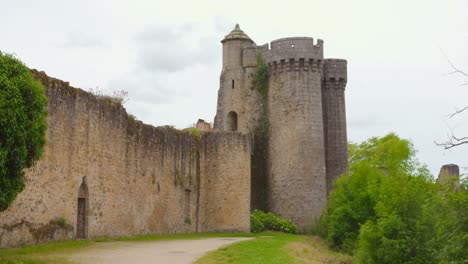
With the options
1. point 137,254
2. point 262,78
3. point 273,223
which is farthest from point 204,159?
point 137,254

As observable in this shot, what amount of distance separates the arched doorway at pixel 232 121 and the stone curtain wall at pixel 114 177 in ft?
29.8

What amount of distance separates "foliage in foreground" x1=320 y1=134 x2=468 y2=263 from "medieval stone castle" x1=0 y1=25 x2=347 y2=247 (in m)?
5.91

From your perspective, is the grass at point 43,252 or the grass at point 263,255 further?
the grass at point 263,255

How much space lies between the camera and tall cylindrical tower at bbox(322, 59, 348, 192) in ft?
139

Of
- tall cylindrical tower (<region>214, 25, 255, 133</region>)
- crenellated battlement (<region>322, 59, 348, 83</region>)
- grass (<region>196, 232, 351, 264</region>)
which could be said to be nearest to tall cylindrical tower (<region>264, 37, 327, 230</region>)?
tall cylindrical tower (<region>214, 25, 255, 133</region>)

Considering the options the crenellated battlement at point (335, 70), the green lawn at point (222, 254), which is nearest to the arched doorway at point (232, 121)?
the crenellated battlement at point (335, 70)

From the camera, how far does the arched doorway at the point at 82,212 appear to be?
2189 centimetres

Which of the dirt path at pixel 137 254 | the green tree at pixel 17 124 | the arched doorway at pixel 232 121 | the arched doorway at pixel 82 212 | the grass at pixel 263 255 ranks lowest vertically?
the grass at pixel 263 255

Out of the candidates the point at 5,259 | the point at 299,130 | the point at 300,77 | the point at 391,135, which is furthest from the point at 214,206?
the point at 391,135

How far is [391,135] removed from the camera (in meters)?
57.3

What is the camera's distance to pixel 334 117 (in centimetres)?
4303

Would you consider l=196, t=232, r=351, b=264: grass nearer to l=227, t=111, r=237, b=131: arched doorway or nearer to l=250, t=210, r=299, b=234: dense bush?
l=250, t=210, r=299, b=234: dense bush

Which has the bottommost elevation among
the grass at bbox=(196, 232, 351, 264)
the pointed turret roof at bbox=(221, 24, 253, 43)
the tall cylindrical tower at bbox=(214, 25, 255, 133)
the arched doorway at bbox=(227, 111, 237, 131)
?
the grass at bbox=(196, 232, 351, 264)

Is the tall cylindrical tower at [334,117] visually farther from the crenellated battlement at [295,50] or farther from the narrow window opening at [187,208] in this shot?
the narrow window opening at [187,208]
